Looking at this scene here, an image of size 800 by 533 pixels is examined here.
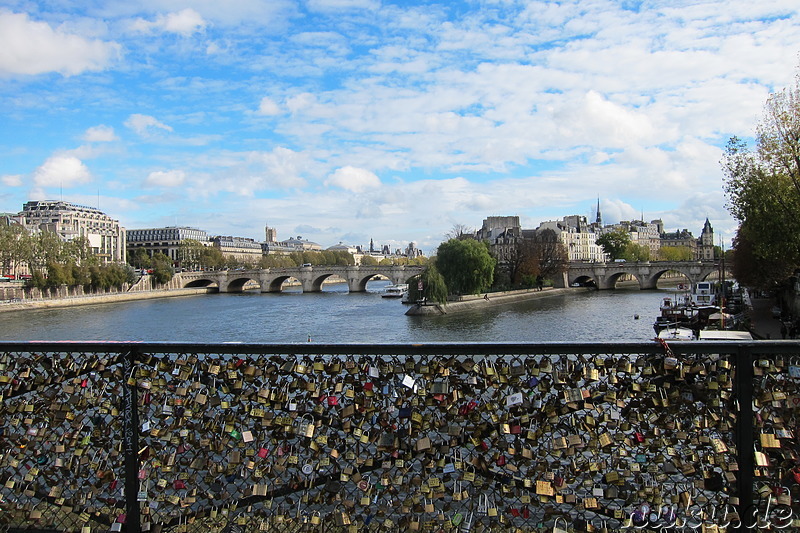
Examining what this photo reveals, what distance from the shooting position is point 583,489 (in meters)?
3.41

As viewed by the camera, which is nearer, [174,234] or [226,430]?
[226,430]

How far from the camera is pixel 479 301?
53.2 metres

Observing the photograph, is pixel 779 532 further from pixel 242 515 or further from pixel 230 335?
pixel 230 335

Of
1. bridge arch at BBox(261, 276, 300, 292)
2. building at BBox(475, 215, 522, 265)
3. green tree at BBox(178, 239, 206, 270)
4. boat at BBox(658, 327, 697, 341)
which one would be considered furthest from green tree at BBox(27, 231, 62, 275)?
boat at BBox(658, 327, 697, 341)

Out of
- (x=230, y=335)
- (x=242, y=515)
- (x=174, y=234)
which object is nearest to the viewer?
(x=242, y=515)

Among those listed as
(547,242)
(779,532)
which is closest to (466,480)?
(779,532)

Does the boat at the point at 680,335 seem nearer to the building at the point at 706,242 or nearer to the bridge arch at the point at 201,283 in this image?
the bridge arch at the point at 201,283

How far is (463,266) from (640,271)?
32.7m

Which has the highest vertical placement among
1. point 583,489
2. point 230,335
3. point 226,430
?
point 226,430

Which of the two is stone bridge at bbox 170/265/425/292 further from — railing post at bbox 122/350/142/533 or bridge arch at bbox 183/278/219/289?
railing post at bbox 122/350/142/533

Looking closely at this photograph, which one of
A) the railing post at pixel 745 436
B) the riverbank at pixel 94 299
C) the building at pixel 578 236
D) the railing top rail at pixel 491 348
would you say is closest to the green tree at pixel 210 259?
the riverbank at pixel 94 299

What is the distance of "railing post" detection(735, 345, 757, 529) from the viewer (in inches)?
118

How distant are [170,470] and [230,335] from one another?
33.6 meters

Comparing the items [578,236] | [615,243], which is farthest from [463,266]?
[578,236]
